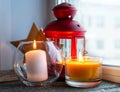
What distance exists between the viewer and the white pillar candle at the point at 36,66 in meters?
0.87

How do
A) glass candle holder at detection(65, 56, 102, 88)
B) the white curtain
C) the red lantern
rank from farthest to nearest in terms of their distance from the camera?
the white curtain → the red lantern → glass candle holder at detection(65, 56, 102, 88)

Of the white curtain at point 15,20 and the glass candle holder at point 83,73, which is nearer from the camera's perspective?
the glass candle holder at point 83,73

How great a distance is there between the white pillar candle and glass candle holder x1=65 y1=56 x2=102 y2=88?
0.09 m

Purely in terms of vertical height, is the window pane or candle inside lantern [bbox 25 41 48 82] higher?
the window pane

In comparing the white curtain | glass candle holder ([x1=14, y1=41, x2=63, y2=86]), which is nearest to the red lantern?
glass candle holder ([x1=14, y1=41, x2=63, y2=86])

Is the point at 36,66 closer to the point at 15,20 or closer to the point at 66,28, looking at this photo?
the point at 66,28

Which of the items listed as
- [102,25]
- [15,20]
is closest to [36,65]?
[102,25]

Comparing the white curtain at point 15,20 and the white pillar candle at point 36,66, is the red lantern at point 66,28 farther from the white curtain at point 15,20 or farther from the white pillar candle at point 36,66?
the white curtain at point 15,20

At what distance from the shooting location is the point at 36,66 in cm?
87

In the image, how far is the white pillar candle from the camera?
2.85 ft

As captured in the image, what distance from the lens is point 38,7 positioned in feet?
4.58

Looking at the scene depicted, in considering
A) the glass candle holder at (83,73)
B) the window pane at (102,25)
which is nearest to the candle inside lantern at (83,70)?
the glass candle holder at (83,73)

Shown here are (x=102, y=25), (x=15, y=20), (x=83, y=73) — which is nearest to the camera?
(x=83, y=73)

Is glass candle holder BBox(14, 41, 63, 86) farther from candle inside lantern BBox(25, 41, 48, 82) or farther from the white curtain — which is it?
the white curtain
